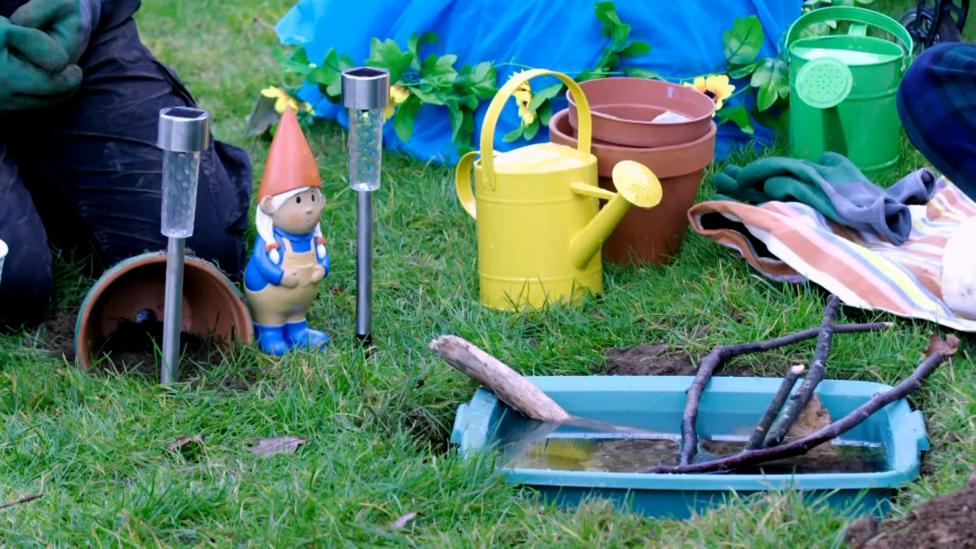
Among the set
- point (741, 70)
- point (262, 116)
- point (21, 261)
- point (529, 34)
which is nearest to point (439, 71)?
point (529, 34)

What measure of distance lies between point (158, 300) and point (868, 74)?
1.70 m

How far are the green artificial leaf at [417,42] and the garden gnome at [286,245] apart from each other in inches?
38.8

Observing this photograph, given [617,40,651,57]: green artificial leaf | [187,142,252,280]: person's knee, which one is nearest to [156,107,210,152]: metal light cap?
[187,142,252,280]: person's knee

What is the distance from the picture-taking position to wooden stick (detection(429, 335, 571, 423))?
6.64 feet

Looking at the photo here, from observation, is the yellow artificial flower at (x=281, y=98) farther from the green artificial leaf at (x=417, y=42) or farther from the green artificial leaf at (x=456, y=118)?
the green artificial leaf at (x=456, y=118)

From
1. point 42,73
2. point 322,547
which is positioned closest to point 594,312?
point 322,547

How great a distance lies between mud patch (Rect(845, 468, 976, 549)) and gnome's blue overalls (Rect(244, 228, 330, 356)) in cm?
109

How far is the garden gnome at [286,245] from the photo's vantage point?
7.23 ft

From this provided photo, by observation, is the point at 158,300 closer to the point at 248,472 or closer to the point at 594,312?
the point at 248,472

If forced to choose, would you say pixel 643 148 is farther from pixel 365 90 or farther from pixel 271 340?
pixel 271 340

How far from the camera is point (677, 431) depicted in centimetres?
208

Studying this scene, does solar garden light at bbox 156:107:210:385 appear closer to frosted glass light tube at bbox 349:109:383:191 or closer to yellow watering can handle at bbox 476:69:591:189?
frosted glass light tube at bbox 349:109:383:191

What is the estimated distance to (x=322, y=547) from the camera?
1.68m

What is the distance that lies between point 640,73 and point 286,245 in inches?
46.7
